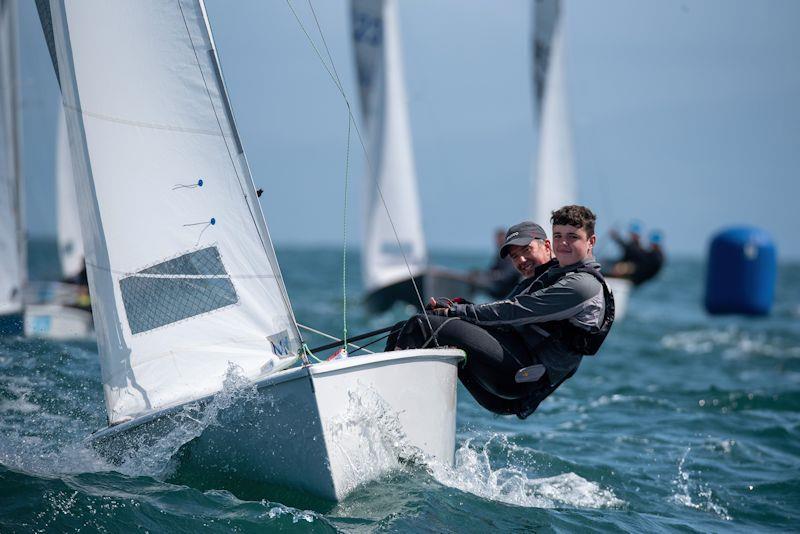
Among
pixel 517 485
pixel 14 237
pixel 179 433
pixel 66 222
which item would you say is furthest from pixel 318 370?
pixel 66 222

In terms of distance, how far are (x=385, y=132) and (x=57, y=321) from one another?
→ 724 centimetres

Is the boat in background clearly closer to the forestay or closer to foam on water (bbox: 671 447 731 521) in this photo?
the forestay

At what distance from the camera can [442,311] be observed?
13.2 ft

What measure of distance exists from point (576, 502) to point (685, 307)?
18264mm

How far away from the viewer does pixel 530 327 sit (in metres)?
4.00

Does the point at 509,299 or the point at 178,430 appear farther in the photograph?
the point at 509,299

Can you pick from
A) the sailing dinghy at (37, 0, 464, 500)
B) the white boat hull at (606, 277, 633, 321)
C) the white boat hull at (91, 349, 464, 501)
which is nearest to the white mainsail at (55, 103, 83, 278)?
the white boat hull at (606, 277, 633, 321)

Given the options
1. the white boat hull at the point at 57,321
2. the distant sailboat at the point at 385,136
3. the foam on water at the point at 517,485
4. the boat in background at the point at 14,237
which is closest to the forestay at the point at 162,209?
the foam on water at the point at 517,485

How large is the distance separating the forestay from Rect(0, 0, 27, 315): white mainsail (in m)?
6.06

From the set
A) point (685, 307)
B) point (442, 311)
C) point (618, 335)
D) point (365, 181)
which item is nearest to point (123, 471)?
point (442, 311)

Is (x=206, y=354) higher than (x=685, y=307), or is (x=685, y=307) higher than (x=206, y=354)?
(x=206, y=354)

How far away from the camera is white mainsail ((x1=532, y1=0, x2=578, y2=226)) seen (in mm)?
16625

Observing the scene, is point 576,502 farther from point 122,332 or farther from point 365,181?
point 365,181

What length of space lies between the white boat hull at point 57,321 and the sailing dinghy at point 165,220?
5678mm
